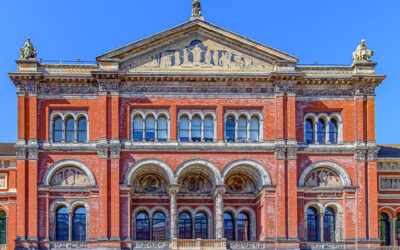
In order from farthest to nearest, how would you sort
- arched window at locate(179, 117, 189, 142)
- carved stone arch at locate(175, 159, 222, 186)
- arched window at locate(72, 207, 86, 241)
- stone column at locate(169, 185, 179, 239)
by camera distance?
1. arched window at locate(179, 117, 189, 142)
2. carved stone arch at locate(175, 159, 222, 186)
3. arched window at locate(72, 207, 86, 241)
4. stone column at locate(169, 185, 179, 239)

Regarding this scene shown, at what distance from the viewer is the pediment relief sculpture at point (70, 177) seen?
52.6 meters

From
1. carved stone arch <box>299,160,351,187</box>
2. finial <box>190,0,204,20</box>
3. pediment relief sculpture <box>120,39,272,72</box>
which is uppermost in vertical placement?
finial <box>190,0,204,20</box>

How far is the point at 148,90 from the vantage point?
2104 inches

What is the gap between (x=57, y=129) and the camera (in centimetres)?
5319

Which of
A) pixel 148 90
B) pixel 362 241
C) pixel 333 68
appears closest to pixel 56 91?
pixel 148 90

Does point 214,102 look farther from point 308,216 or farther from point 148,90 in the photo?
point 308,216

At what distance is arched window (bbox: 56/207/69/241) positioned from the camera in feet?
171

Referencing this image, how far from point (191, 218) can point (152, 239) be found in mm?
3283

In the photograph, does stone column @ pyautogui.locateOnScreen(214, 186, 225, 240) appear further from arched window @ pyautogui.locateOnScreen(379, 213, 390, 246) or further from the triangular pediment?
arched window @ pyautogui.locateOnScreen(379, 213, 390, 246)

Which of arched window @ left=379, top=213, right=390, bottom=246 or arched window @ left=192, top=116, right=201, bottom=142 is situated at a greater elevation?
arched window @ left=192, top=116, right=201, bottom=142

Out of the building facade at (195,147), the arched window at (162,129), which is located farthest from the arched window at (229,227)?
the arched window at (162,129)

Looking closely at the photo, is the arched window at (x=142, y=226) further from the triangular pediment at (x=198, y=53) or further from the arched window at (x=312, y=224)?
the arched window at (x=312, y=224)

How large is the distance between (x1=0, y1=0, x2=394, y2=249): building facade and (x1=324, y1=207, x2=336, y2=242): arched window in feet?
0.24

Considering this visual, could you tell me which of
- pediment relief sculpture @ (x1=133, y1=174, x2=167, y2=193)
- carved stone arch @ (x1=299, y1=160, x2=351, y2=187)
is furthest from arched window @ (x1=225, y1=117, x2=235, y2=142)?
pediment relief sculpture @ (x1=133, y1=174, x2=167, y2=193)
